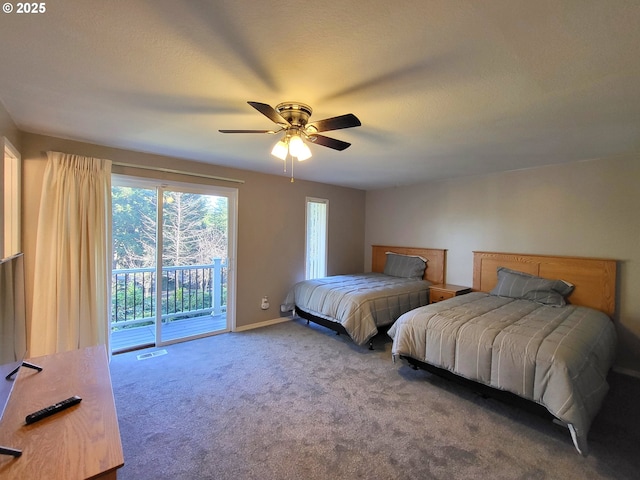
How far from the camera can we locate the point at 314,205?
5.02m

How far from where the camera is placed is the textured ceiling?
117 centimetres

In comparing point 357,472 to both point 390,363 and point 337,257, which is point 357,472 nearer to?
point 390,363

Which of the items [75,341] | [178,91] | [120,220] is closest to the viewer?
[178,91]

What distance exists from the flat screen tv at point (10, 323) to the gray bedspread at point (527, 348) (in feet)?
8.73

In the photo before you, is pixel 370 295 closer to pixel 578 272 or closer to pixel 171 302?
pixel 578 272

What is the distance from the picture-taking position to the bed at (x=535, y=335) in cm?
189

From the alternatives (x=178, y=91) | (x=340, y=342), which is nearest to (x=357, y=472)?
(x=340, y=342)

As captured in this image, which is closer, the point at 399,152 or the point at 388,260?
the point at 399,152

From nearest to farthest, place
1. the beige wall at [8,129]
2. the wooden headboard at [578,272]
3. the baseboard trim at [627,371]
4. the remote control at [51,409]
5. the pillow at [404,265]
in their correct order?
the remote control at [51,409] → the beige wall at [8,129] → the baseboard trim at [627,371] → the wooden headboard at [578,272] → the pillow at [404,265]

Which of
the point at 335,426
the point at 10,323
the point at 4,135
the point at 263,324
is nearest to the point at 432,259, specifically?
the point at 263,324

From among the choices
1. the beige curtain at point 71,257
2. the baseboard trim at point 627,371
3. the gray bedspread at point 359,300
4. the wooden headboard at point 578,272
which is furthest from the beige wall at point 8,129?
the baseboard trim at point 627,371

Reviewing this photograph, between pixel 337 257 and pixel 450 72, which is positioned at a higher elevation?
pixel 450 72

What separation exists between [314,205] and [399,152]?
218cm

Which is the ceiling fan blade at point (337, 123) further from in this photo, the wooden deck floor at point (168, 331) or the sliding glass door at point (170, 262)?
the wooden deck floor at point (168, 331)
